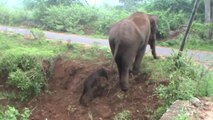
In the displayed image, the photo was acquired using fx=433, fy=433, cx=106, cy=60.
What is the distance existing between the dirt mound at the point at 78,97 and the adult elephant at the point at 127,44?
0.32 meters

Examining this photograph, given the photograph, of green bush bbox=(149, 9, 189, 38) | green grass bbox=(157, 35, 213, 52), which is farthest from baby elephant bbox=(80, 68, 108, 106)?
green bush bbox=(149, 9, 189, 38)

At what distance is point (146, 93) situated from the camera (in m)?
8.88

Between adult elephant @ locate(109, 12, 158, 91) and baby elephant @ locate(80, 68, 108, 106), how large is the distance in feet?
1.72

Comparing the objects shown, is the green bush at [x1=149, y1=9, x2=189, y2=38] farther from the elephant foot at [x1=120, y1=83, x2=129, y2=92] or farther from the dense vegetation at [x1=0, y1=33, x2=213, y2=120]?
the elephant foot at [x1=120, y1=83, x2=129, y2=92]

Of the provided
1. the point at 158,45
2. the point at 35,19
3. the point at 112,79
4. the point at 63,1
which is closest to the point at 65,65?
the point at 112,79

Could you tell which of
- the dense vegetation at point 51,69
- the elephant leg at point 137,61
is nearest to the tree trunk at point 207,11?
the dense vegetation at point 51,69

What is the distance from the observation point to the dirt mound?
8766mm

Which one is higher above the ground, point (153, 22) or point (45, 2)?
point (153, 22)

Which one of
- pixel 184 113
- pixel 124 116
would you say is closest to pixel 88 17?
pixel 124 116

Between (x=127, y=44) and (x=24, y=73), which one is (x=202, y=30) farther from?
(x=24, y=73)

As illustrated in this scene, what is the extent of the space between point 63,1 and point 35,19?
3491mm

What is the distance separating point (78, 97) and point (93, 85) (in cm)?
64

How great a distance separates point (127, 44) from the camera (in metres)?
8.53

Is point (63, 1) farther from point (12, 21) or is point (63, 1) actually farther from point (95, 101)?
point (95, 101)
